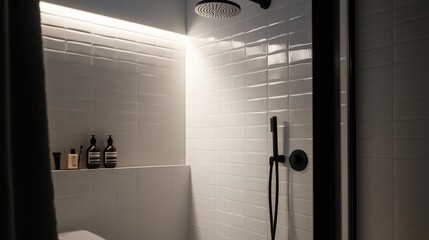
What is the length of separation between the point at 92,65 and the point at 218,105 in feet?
2.79

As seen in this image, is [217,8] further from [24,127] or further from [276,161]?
[24,127]

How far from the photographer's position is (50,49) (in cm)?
200

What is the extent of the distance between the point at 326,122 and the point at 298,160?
2.17ft

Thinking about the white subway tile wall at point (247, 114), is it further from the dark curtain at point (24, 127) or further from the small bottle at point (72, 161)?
the dark curtain at point (24, 127)

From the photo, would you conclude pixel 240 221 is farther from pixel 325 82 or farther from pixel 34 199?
pixel 34 199

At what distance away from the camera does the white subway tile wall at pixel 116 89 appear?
202cm

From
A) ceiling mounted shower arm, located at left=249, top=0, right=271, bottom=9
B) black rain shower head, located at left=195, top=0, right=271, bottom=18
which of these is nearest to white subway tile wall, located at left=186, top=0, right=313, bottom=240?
ceiling mounted shower arm, located at left=249, top=0, right=271, bottom=9

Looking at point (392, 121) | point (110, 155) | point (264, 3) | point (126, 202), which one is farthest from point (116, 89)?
point (392, 121)

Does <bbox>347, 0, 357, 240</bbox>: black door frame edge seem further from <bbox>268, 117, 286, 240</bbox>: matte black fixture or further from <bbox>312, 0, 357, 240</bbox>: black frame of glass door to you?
<bbox>268, 117, 286, 240</bbox>: matte black fixture

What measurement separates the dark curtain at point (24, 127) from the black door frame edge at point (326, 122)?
0.88 meters

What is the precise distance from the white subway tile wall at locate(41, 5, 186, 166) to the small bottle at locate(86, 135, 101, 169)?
7cm

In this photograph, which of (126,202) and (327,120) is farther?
(126,202)

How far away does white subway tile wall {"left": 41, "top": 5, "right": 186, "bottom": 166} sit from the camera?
2021 mm

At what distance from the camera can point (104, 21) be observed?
2.21m
